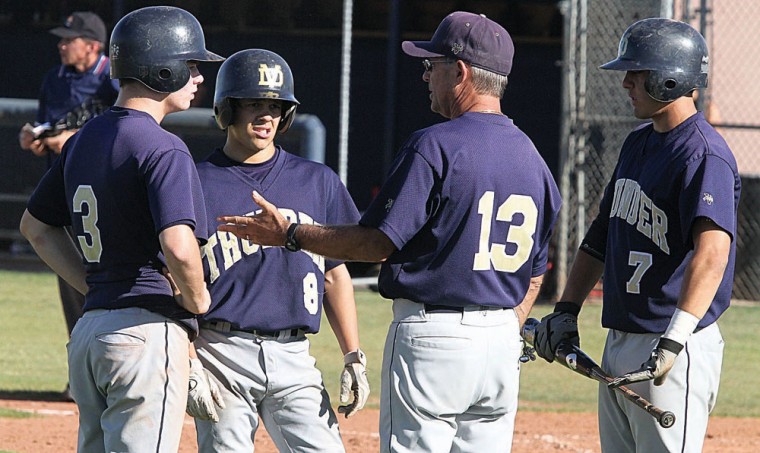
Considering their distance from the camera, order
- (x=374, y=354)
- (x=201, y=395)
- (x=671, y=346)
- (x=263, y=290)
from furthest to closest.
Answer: (x=374, y=354), (x=263, y=290), (x=201, y=395), (x=671, y=346)

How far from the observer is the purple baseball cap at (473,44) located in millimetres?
4043

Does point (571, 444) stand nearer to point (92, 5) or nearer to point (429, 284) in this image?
point (429, 284)

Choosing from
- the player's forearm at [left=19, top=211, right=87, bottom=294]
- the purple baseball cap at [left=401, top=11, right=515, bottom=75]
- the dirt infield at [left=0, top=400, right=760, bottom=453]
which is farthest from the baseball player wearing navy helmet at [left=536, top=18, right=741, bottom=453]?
the dirt infield at [left=0, top=400, right=760, bottom=453]

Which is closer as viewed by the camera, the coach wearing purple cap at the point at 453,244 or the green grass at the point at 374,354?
the coach wearing purple cap at the point at 453,244

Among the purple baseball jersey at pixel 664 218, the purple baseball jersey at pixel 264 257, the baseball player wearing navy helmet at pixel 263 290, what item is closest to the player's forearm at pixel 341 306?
the baseball player wearing navy helmet at pixel 263 290

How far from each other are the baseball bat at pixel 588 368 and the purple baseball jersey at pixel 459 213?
16.6 inches

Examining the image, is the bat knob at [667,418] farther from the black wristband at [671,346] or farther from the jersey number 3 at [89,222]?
the jersey number 3 at [89,222]

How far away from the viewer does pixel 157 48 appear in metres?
3.99

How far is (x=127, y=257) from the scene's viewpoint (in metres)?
3.85

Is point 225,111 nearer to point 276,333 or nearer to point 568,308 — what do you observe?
point 276,333

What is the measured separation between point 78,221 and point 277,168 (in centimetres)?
83

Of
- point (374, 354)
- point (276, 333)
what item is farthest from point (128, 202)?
point (374, 354)

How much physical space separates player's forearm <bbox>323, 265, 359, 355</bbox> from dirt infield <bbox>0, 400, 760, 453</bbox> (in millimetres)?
2201

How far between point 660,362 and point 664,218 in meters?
0.50
